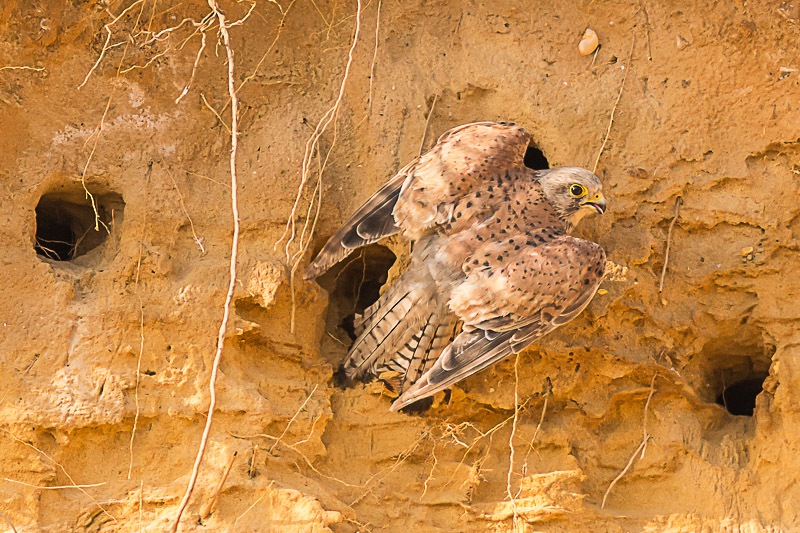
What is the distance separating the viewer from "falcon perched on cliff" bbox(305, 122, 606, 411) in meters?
3.38

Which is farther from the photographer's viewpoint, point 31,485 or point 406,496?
point 406,496

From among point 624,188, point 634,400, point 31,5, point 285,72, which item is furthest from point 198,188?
point 634,400

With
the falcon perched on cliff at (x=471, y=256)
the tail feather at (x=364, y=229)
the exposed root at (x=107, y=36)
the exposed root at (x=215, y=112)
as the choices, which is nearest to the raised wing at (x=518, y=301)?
the falcon perched on cliff at (x=471, y=256)

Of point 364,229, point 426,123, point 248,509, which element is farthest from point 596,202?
point 248,509

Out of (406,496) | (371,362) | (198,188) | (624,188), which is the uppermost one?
(198,188)

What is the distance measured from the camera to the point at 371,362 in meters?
3.75

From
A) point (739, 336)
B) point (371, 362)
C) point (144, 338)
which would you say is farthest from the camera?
point (739, 336)

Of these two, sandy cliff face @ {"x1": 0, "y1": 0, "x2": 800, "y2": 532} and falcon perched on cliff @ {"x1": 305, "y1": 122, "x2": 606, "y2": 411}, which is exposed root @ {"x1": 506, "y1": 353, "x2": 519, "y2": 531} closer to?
sandy cliff face @ {"x1": 0, "y1": 0, "x2": 800, "y2": 532}

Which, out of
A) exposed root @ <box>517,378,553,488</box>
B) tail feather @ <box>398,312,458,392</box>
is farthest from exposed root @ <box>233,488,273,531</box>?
exposed root @ <box>517,378,553,488</box>

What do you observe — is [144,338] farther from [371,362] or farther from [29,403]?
[371,362]

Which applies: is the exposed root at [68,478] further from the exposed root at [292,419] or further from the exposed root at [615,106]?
the exposed root at [615,106]

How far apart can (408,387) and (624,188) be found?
145cm

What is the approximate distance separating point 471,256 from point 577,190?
1.84 feet

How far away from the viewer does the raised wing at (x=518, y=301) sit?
335cm
